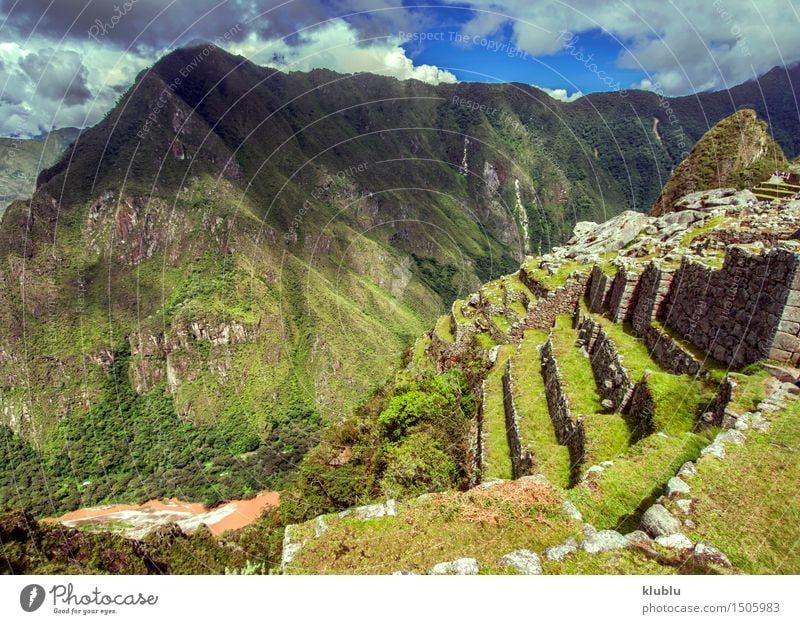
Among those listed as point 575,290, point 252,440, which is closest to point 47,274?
point 252,440

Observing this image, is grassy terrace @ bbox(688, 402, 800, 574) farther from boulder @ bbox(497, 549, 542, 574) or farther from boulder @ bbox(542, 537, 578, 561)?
boulder @ bbox(497, 549, 542, 574)

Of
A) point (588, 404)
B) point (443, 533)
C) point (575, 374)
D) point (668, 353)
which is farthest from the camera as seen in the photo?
point (575, 374)

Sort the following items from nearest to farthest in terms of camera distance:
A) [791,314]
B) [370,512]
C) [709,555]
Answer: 1. [709,555]
2. [370,512]
3. [791,314]

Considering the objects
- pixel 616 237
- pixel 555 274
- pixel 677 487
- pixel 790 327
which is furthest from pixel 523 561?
pixel 616 237

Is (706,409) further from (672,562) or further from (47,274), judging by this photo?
(47,274)

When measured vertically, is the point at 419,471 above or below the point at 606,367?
below

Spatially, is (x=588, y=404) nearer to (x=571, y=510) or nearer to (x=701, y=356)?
(x=701, y=356)

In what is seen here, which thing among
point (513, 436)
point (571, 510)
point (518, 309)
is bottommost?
point (513, 436)
